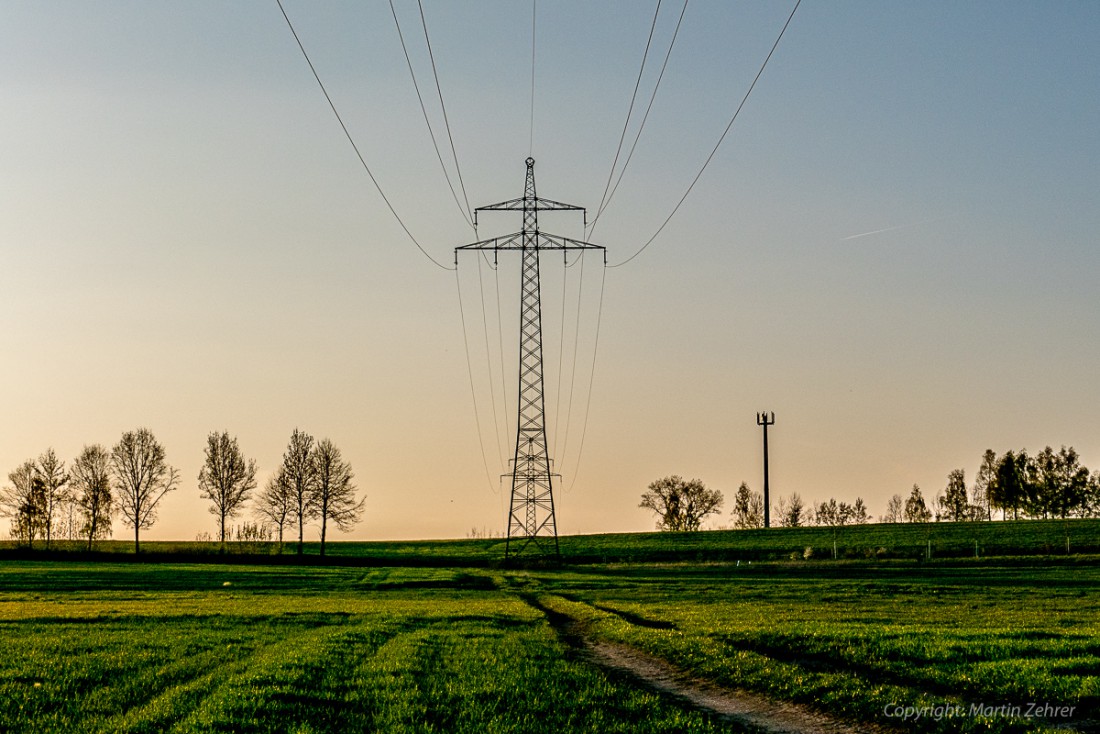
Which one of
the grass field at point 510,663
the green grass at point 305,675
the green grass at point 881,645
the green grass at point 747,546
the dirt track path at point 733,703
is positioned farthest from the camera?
the green grass at point 747,546

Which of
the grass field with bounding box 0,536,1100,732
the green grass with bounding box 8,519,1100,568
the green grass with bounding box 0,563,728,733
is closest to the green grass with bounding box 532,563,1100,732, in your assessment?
the grass field with bounding box 0,536,1100,732

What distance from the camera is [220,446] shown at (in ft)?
408

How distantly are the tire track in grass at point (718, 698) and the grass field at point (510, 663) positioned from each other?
385 mm

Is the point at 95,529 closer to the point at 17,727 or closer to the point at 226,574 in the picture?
the point at 226,574

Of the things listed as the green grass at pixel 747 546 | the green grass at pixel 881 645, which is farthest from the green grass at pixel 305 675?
the green grass at pixel 747 546

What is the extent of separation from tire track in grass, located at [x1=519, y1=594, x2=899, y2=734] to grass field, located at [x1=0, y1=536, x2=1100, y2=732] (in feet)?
1.26

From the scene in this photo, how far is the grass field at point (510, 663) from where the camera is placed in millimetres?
13766

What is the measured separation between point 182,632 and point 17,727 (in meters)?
15.5

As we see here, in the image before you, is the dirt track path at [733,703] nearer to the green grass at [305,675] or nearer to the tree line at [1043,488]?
the green grass at [305,675]

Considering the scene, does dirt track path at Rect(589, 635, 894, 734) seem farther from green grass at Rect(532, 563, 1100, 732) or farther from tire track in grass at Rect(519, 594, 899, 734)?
green grass at Rect(532, 563, 1100, 732)

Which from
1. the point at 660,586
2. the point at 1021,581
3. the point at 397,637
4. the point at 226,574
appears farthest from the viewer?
the point at 226,574

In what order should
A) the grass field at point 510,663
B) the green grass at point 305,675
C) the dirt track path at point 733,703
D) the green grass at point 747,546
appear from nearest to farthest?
the green grass at point 305,675, the grass field at point 510,663, the dirt track path at point 733,703, the green grass at point 747,546

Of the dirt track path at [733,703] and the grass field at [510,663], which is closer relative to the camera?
the grass field at [510,663]

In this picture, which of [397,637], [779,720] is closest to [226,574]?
[397,637]
